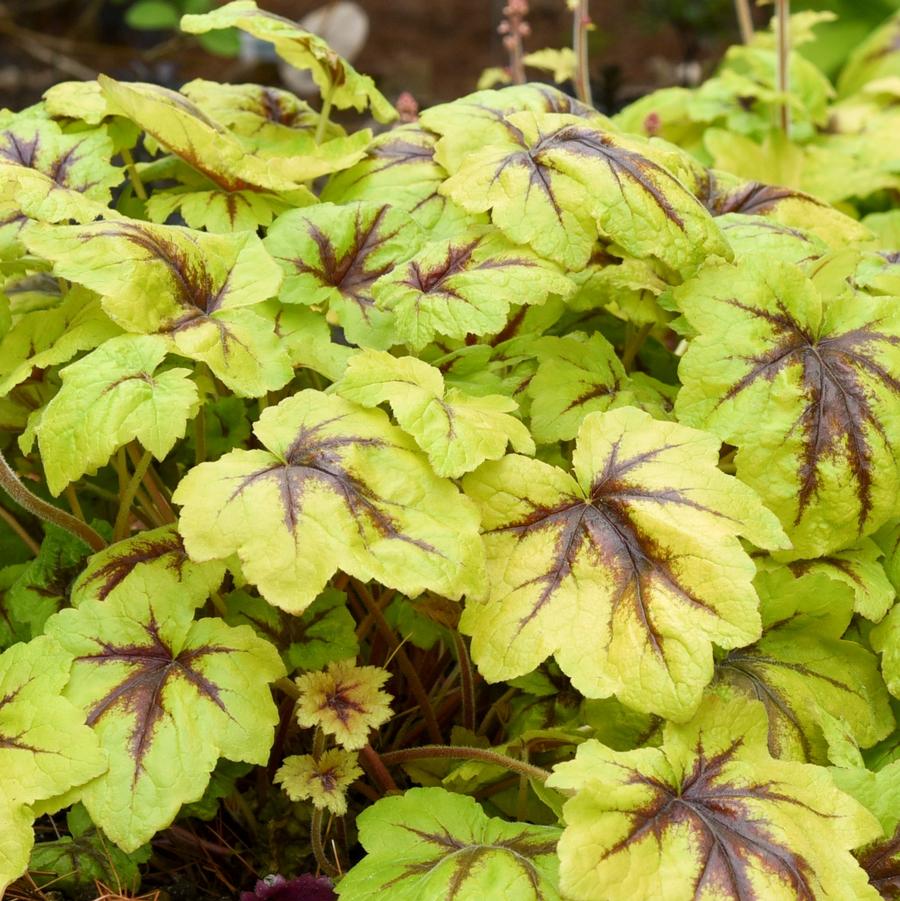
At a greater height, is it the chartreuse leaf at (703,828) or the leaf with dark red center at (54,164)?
the leaf with dark red center at (54,164)

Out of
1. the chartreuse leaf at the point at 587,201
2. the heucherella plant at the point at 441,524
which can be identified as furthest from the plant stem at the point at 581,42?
the chartreuse leaf at the point at 587,201

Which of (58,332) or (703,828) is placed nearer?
(703,828)

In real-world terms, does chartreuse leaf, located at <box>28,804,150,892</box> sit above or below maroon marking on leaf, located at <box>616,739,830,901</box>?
below

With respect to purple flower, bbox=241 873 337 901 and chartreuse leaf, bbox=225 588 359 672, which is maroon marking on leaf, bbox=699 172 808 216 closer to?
chartreuse leaf, bbox=225 588 359 672

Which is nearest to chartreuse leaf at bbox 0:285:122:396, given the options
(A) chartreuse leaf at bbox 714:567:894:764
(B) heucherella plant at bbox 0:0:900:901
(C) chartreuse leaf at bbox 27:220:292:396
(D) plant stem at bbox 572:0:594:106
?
(B) heucherella plant at bbox 0:0:900:901

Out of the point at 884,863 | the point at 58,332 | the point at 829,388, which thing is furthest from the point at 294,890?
the point at 829,388

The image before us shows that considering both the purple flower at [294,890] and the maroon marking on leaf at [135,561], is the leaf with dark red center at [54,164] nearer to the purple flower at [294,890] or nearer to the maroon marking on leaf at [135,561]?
the maroon marking on leaf at [135,561]

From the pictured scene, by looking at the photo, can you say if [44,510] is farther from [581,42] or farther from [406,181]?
[581,42]
